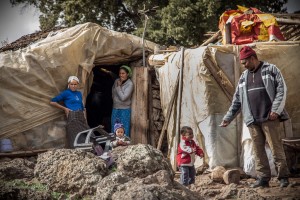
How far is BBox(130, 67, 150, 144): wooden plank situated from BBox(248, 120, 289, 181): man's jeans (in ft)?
11.6

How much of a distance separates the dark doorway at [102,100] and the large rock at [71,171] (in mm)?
4556

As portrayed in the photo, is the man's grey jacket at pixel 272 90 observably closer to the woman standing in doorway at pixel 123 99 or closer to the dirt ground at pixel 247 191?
the dirt ground at pixel 247 191

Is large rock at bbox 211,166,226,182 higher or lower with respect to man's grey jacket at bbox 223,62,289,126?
lower

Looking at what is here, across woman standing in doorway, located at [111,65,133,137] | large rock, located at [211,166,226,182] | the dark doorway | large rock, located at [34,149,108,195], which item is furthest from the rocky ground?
the dark doorway

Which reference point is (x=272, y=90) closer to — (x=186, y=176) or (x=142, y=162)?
(x=186, y=176)

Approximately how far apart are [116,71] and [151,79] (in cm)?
102

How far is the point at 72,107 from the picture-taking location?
25.3 feet

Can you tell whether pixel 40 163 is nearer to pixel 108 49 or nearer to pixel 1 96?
pixel 1 96

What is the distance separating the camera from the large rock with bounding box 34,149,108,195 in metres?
4.50

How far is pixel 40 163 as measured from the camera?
496 centimetres

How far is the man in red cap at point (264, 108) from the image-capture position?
5375 millimetres

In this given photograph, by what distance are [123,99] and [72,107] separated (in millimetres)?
1311

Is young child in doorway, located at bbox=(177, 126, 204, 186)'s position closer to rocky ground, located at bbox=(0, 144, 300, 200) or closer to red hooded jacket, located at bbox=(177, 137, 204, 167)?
red hooded jacket, located at bbox=(177, 137, 204, 167)

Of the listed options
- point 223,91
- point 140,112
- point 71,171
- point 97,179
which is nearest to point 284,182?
point 223,91
